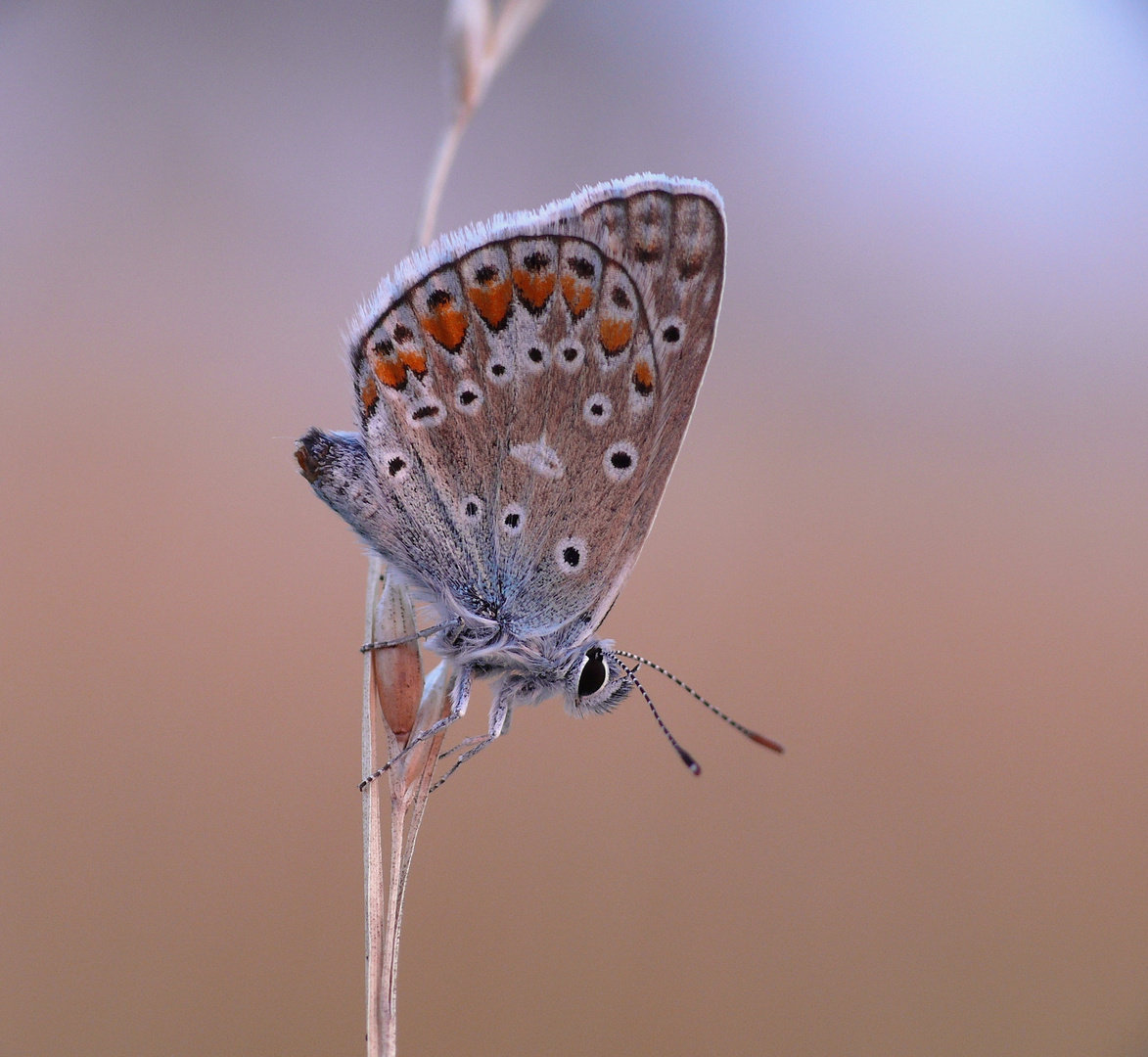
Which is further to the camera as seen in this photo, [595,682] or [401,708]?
[595,682]

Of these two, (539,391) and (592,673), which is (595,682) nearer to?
(592,673)

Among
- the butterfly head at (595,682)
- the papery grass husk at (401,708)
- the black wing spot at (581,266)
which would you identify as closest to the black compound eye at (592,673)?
the butterfly head at (595,682)

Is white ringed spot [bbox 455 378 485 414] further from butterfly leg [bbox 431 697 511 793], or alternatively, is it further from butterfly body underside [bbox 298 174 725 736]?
butterfly leg [bbox 431 697 511 793]

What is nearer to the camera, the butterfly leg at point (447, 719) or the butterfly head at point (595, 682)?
the butterfly leg at point (447, 719)

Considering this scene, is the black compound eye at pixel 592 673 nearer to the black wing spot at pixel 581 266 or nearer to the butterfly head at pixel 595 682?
the butterfly head at pixel 595 682

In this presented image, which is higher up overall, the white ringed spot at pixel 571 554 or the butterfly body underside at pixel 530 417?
the butterfly body underside at pixel 530 417

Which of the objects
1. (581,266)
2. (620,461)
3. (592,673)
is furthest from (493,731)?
(581,266)

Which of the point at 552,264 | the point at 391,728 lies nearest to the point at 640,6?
the point at 552,264
